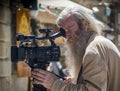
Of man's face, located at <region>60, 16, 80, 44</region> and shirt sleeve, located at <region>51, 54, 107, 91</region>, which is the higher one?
man's face, located at <region>60, 16, 80, 44</region>

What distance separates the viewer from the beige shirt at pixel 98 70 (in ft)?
11.9

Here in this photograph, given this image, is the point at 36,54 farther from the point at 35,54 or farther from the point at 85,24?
the point at 85,24

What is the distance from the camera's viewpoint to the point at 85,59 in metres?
3.68

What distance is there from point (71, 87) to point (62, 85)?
0.08 m

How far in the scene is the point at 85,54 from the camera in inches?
146

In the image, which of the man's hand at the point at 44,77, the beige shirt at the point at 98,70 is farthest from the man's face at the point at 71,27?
the man's hand at the point at 44,77

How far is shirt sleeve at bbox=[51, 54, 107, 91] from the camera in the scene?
3602 millimetres

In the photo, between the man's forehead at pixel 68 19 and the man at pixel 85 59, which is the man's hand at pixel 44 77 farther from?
the man's forehead at pixel 68 19

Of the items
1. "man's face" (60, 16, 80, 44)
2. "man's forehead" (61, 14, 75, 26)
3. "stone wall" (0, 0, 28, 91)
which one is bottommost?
"stone wall" (0, 0, 28, 91)

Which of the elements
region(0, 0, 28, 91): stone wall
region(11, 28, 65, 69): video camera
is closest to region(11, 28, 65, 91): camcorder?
region(11, 28, 65, 69): video camera

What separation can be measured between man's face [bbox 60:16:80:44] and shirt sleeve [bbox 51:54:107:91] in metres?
0.29

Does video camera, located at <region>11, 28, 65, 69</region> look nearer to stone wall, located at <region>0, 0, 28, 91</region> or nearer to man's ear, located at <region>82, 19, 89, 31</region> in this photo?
man's ear, located at <region>82, 19, 89, 31</region>

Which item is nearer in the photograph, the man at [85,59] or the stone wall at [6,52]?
the man at [85,59]

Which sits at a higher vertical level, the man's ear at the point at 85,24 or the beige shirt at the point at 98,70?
the man's ear at the point at 85,24
